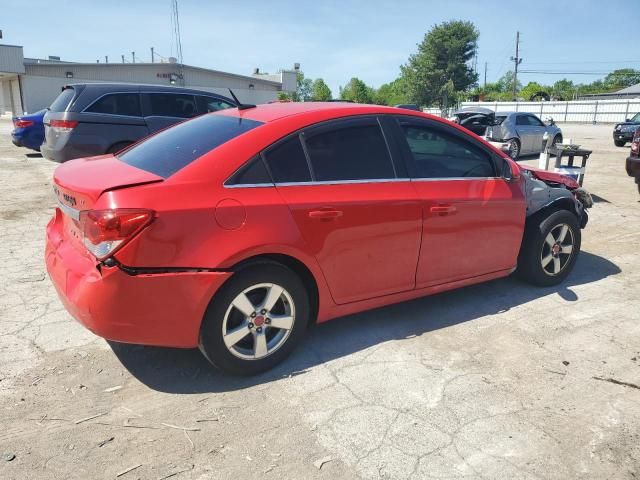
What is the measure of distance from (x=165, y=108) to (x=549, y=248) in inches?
273

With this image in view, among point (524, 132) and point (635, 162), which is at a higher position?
point (524, 132)

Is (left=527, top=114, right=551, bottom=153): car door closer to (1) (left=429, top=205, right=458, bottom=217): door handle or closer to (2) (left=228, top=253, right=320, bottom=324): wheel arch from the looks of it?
(1) (left=429, top=205, right=458, bottom=217): door handle

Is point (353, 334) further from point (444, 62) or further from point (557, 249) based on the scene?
point (444, 62)

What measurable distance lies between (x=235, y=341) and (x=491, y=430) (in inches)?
58.7

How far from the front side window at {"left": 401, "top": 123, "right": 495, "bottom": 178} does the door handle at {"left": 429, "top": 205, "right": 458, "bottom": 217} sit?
9.5 inches

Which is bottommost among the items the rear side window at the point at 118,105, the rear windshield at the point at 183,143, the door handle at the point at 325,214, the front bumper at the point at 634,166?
the front bumper at the point at 634,166

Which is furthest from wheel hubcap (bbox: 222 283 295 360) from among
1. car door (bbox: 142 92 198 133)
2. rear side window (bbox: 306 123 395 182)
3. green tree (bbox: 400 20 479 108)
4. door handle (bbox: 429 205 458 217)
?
green tree (bbox: 400 20 479 108)

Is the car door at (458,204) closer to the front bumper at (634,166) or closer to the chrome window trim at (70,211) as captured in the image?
the chrome window trim at (70,211)

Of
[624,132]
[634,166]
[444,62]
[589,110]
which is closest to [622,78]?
[444,62]

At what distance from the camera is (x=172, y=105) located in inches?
361

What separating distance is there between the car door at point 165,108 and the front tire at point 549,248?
6419 millimetres

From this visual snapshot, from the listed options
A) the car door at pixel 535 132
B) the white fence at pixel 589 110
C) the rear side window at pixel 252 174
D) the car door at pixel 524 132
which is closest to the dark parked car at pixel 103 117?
the rear side window at pixel 252 174

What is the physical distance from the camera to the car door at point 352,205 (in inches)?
126

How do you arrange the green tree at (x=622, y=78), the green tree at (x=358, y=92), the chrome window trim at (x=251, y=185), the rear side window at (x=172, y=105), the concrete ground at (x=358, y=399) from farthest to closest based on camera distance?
the green tree at (x=622, y=78) → the green tree at (x=358, y=92) → the rear side window at (x=172, y=105) → the chrome window trim at (x=251, y=185) → the concrete ground at (x=358, y=399)
